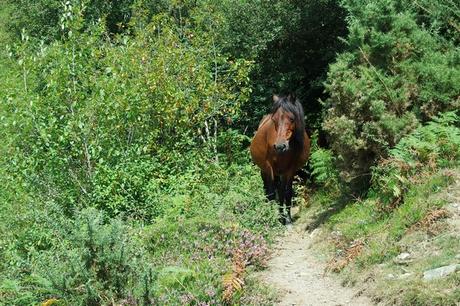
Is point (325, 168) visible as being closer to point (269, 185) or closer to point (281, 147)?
point (269, 185)

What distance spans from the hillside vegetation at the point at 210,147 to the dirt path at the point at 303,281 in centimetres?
27

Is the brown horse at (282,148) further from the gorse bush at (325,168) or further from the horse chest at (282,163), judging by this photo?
the gorse bush at (325,168)

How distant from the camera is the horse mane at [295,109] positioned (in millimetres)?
11727

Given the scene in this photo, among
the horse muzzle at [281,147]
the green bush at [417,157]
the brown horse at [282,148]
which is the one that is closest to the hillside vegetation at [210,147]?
the green bush at [417,157]

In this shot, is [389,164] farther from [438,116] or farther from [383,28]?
[383,28]

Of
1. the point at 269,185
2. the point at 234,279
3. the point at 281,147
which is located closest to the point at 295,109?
the point at 281,147

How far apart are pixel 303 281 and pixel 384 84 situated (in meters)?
3.44

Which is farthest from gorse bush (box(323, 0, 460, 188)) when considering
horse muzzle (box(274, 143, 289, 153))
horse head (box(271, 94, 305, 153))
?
horse head (box(271, 94, 305, 153))

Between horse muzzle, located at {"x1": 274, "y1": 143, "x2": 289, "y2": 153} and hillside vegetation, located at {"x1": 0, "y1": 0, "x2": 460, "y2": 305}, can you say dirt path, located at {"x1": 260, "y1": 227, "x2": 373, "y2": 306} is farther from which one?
horse muzzle, located at {"x1": 274, "y1": 143, "x2": 289, "y2": 153}

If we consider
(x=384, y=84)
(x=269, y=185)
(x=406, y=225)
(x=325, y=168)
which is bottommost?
(x=269, y=185)

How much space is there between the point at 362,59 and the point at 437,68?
1251 millimetres

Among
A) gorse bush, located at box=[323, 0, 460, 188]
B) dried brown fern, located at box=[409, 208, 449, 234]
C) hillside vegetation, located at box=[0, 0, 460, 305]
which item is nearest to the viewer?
hillside vegetation, located at box=[0, 0, 460, 305]

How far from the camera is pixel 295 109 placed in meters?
11.8

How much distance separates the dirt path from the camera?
288 inches
